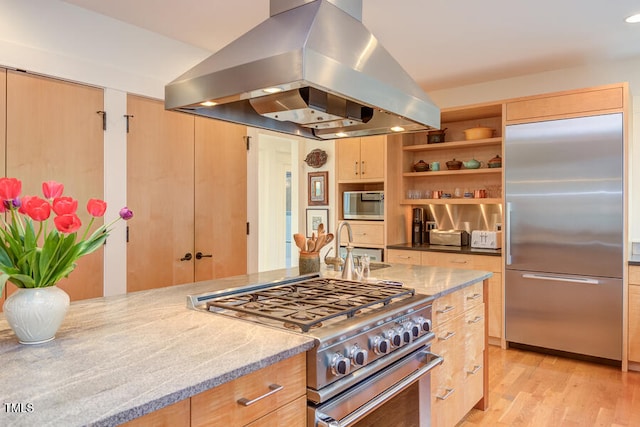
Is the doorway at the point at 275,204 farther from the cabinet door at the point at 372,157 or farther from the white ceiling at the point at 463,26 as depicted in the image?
the white ceiling at the point at 463,26

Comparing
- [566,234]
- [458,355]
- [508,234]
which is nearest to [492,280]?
[508,234]

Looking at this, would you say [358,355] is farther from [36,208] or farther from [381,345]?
[36,208]

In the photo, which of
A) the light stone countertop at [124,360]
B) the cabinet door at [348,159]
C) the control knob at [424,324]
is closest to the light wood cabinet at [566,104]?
the cabinet door at [348,159]

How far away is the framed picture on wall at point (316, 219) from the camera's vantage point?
5312 mm

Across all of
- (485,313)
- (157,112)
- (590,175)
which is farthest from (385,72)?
(590,175)

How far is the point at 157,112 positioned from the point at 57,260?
223cm

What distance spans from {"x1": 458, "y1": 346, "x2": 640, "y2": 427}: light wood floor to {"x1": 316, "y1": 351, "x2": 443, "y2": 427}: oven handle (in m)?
0.95

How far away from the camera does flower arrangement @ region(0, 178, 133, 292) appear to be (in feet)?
3.85

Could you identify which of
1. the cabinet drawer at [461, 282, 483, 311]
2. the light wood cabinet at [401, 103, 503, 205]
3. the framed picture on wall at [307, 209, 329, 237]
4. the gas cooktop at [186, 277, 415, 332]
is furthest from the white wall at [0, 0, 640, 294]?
the framed picture on wall at [307, 209, 329, 237]

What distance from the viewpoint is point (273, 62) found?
132cm

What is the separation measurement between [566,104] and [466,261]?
62.5 inches

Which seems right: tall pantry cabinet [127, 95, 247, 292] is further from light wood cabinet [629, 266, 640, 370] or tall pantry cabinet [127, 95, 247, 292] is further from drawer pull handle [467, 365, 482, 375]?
light wood cabinet [629, 266, 640, 370]

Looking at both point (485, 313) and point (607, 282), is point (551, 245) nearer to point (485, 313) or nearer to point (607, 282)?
point (607, 282)

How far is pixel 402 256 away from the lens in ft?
14.3
